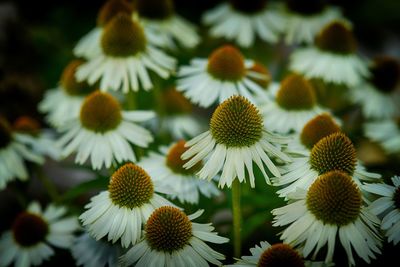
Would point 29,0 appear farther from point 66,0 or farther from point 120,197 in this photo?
point 120,197

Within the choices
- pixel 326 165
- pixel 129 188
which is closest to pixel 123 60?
pixel 129 188

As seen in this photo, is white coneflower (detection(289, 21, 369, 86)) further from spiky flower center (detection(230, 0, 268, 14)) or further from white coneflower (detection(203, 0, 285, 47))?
spiky flower center (detection(230, 0, 268, 14))

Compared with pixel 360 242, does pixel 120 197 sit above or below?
above

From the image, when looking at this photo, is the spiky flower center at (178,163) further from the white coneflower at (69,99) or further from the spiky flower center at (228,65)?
the white coneflower at (69,99)

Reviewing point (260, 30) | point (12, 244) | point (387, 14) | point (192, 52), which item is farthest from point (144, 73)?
point (387, 14)

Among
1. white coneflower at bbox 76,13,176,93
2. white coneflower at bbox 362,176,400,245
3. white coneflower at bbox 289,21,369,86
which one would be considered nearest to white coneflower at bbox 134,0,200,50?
white coneflower at bbox 76,13,176,93

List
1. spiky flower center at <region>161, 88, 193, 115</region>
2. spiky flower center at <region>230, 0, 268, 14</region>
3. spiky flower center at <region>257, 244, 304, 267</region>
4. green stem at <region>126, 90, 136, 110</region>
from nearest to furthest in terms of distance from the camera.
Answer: spiky flower center at <region>257, 244, 304, 267</region> → green stem at <region>126, 90, 136, 110</region> → spiky flower center at <region>230, 0, 268, 14</region> → spiky flower center at <region>161, 88, 193, 115</region>

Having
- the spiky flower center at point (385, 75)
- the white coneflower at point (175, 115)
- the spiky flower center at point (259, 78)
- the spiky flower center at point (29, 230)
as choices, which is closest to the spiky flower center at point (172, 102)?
the white coneflower at point (175, 115)

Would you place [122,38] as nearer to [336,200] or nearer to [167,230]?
[167,230]
